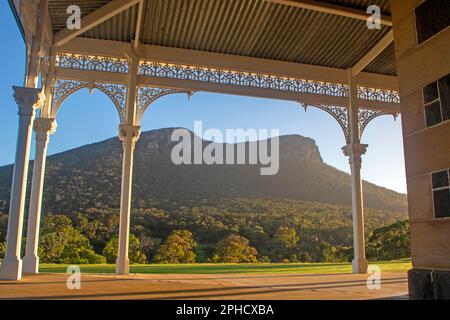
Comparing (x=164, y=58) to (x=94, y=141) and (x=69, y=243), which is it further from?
(x=94, y=141)

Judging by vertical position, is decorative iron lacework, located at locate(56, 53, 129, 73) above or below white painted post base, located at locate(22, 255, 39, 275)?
above

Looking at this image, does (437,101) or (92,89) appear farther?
(92,89)

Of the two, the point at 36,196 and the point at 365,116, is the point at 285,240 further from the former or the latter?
the point at 36,196

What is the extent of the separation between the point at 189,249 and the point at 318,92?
1411 cm

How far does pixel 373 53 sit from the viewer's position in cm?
977

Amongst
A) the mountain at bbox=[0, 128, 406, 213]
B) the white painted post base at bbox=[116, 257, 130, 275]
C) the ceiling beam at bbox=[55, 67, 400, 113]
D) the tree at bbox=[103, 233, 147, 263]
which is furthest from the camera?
the mountain at bbox=[0, 128, 406, 213]

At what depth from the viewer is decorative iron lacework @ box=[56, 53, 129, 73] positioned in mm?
9375

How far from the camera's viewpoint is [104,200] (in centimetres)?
2517

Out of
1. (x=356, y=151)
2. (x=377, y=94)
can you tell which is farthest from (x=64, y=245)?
(x=377, y=94)

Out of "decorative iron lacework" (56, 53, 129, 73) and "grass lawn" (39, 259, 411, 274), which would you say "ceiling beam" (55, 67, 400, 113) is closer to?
"decorative iron lacework" (56, 53, 129, 73)

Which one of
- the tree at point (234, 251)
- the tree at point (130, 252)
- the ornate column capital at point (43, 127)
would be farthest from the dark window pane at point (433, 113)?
the tree at point (234, 251)

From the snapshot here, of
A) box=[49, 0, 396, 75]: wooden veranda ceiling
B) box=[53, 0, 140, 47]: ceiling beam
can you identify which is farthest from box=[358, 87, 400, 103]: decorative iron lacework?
box=[53, 0, 140, 47]: ceiling beam

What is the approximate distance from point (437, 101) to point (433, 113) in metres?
0.15

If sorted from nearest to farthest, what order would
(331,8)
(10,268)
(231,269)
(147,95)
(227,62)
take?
1. (10,268)
2. (331,8)
3. (147,95)
4. (227,62)
5. (231,269)
